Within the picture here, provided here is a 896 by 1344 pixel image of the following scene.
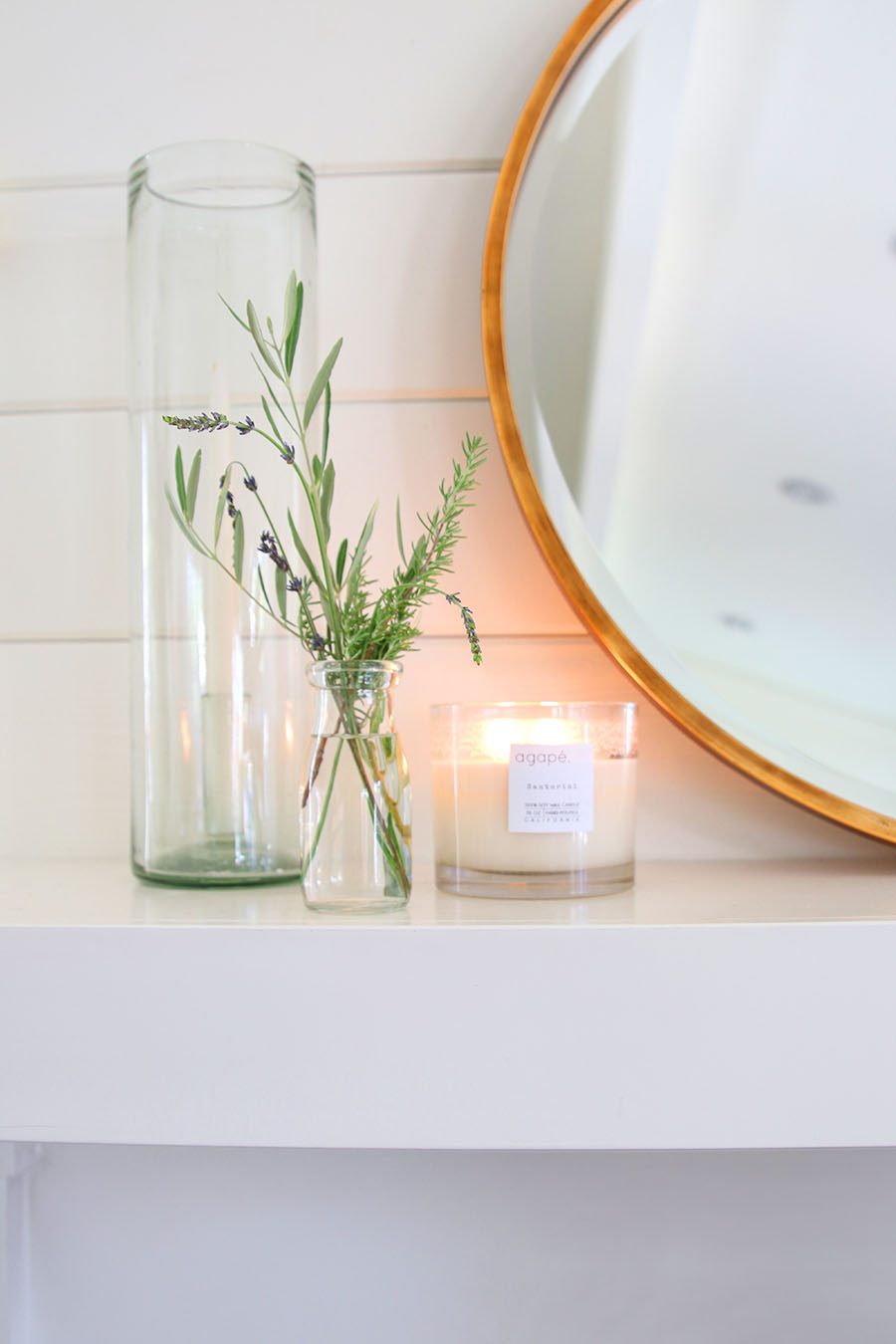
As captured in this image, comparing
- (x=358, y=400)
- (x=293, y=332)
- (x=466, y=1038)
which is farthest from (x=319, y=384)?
(x=466, y=1038)

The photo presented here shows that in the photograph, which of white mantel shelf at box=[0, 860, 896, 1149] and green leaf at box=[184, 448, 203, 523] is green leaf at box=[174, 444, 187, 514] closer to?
green leaf at box=[184, 448, 203, 523]

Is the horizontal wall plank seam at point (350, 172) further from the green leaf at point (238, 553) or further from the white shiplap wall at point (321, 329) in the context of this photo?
the green leaf at point (238, 553)

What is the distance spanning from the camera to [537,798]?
1.76 ft

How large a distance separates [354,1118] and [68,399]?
1.51 ft

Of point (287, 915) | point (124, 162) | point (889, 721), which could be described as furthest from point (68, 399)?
point (889, 721)

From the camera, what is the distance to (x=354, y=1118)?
18.2 inches

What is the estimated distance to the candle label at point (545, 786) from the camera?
536mm

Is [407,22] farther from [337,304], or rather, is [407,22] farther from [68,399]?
[68,399]

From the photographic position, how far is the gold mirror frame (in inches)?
24.6

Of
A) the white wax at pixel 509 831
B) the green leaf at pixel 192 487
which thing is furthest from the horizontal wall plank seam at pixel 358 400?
the white wax at pixel 509 831

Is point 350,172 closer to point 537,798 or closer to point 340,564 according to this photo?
point 340,564

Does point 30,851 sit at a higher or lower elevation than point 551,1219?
higher

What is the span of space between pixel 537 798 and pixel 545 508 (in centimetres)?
18

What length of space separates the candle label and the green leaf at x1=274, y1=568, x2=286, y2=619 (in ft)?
0.45
